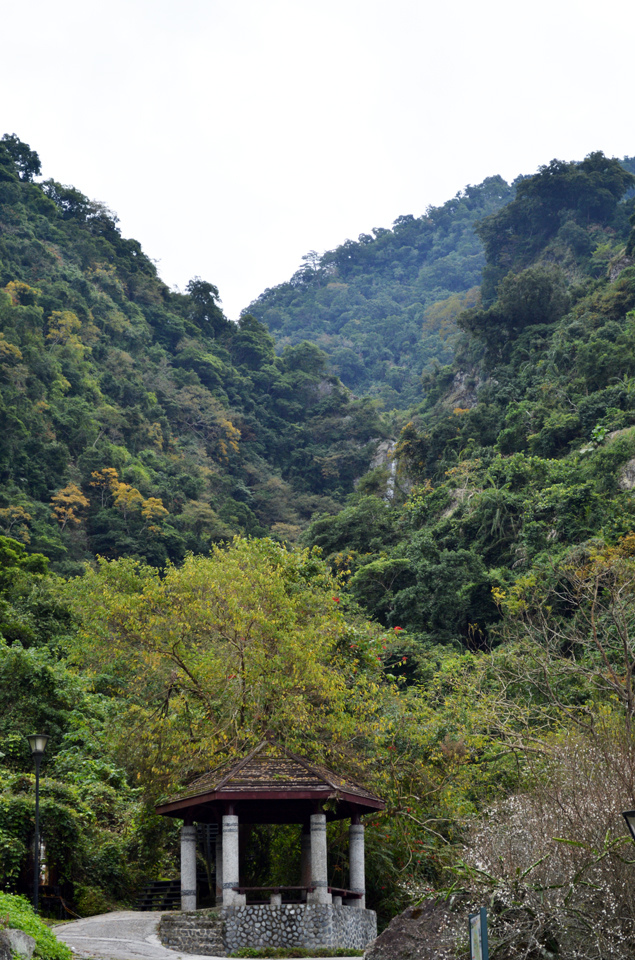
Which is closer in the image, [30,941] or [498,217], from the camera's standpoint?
[30,941]

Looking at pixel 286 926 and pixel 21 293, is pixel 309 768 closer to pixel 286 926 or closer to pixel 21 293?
pixel 286 926

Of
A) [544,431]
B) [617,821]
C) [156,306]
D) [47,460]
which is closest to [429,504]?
[544,431]

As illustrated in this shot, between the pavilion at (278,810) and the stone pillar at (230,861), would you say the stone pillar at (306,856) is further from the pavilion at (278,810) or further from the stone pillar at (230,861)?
the stone pillar at (230,861)

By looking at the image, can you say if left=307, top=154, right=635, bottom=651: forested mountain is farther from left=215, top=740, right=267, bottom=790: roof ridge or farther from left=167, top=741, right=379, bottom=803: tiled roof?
left=215, top=740, right=267, bottom=790: roof ridge

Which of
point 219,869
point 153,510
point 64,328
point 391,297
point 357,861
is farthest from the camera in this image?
point 391,297

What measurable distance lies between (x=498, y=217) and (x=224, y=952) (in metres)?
56.0

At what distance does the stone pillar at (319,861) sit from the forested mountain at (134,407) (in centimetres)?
2772

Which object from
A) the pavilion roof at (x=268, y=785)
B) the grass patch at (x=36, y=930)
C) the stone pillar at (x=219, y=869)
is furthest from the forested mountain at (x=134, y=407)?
the grass patch at (x=36, y=930)

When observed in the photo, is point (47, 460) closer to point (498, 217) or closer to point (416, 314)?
point (498, 217)

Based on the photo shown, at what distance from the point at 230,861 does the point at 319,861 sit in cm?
142

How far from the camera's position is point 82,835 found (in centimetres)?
1717

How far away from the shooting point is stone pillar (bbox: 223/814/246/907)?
1389 cm

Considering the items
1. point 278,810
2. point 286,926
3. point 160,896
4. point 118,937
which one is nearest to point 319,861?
point 286,926

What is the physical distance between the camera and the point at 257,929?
1371cm
